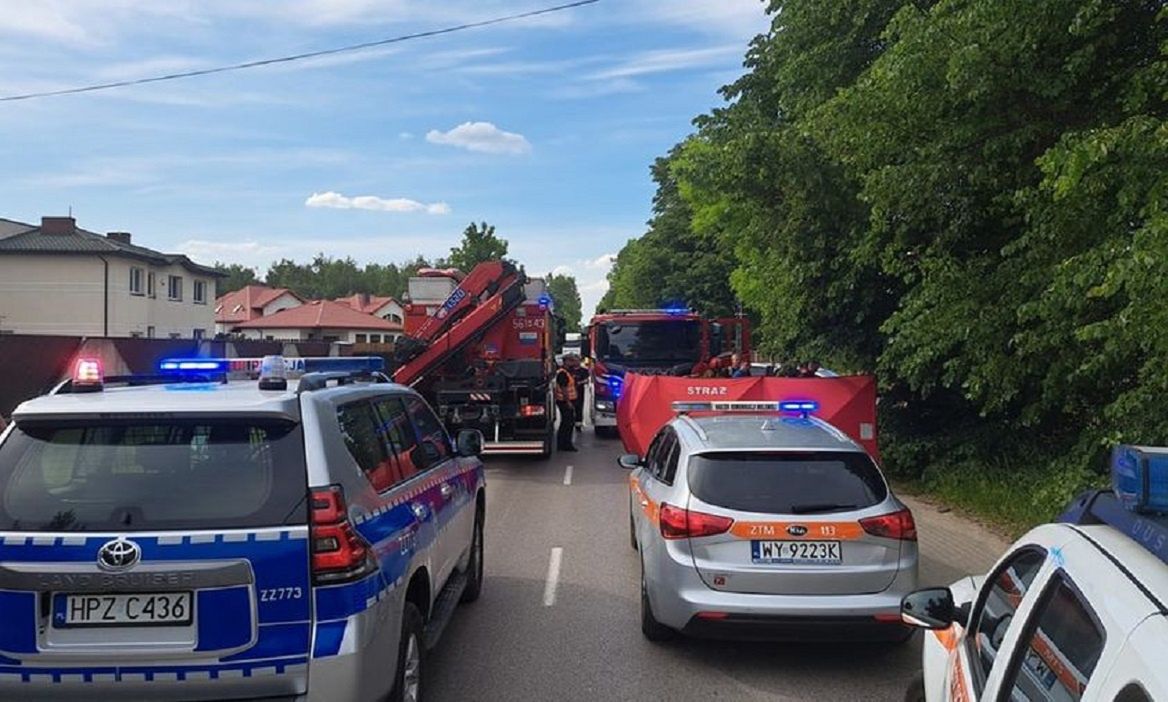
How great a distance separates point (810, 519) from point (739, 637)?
790mm

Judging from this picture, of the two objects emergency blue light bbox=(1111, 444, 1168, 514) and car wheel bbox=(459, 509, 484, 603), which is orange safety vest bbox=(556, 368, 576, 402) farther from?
emergency blue light bbox=(1111, 444, 1168, 514)

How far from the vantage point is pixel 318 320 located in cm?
8306

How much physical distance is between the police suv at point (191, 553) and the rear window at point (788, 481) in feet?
7.69

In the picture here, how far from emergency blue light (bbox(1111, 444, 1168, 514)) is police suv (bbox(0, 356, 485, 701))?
104 inches

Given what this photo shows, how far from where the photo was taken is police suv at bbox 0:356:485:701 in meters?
3.55

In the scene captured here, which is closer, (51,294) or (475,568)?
(475,568)

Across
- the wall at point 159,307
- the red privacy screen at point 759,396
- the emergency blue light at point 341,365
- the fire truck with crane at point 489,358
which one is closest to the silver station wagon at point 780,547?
the emergency blue light at point 341,365

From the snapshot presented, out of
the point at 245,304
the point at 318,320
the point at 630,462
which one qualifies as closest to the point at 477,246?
the point at 318,320

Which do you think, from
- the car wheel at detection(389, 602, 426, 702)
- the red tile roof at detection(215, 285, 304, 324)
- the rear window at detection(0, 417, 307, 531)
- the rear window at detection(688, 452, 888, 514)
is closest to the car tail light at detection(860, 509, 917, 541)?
the rear window at detection(688, 452, 888, 514)

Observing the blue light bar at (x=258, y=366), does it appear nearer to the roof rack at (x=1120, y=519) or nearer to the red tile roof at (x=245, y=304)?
the roof rack at (x=1120, y=519)

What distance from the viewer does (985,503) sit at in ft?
37.1

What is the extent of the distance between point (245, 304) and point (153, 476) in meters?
106

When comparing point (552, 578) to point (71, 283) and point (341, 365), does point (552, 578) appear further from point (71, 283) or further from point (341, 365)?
point (71, 283)

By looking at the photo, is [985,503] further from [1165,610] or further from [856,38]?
[1165,610]
